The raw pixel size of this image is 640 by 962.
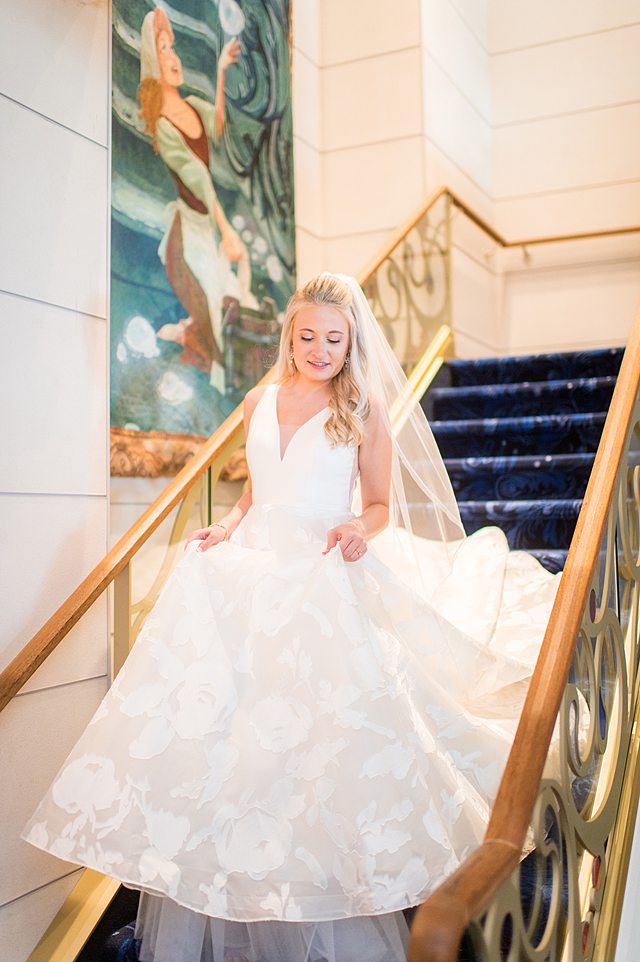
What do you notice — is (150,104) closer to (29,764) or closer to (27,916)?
(29,764)

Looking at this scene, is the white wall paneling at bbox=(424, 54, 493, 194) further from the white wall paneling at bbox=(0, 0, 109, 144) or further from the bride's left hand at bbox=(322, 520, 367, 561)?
the bride's left hand at bbox=(322, 520, 367, 561)

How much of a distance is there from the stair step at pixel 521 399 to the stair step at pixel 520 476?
0.52 m

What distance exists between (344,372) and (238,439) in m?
0.71

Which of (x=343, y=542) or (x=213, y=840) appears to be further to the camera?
(x=343, y=542)

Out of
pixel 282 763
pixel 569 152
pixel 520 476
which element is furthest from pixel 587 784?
pixel 569 152

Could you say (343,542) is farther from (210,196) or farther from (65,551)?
(210,196)

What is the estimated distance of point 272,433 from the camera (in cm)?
295

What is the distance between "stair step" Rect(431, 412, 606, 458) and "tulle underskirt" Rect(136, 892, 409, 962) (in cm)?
312

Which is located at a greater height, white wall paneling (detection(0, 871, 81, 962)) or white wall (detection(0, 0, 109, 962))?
white wall (detection(0, 0, 109, 962))

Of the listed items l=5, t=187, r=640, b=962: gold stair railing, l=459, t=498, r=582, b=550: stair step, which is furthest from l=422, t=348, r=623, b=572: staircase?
l=5, t=187, r=640, b=962: gold stair railing

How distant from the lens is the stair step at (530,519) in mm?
4398

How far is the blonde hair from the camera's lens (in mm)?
2885

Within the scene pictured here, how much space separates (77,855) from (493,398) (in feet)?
12.6

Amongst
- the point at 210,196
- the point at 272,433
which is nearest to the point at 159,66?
the point at 210,196
